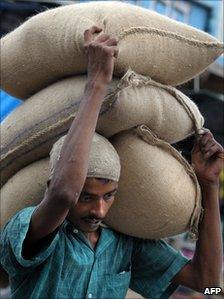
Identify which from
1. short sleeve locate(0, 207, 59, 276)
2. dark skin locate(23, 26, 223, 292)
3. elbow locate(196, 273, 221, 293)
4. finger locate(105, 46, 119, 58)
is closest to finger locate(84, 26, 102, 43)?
dark skin locate(23, 26, 223, 292)

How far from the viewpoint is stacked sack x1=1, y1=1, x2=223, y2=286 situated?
89.6 inches

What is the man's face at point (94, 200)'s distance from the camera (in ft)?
7.15

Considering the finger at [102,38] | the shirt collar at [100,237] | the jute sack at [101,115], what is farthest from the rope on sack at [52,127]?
Answer: the shirt collar at [100,237]

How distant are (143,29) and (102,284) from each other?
895mm

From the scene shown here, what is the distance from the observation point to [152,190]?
7.82 feet

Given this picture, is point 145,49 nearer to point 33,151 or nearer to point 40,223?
point 33,151

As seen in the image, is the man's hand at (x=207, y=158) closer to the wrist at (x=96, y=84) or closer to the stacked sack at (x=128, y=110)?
the stacked sack at (x=128, y=110)

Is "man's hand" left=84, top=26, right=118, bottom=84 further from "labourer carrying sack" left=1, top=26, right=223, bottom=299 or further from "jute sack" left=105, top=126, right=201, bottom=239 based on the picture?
"jute sack" left=105, top=126, right=201, bottom=239

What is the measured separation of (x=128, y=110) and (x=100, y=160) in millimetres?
195

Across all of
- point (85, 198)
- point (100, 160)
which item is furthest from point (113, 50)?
point (85, 198)

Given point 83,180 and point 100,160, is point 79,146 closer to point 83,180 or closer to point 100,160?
point 83,180

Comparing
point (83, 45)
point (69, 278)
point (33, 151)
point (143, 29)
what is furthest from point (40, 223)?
point (143, 29)

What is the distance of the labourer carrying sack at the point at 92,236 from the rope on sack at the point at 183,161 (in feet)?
0.11

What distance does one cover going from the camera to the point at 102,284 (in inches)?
91.4
